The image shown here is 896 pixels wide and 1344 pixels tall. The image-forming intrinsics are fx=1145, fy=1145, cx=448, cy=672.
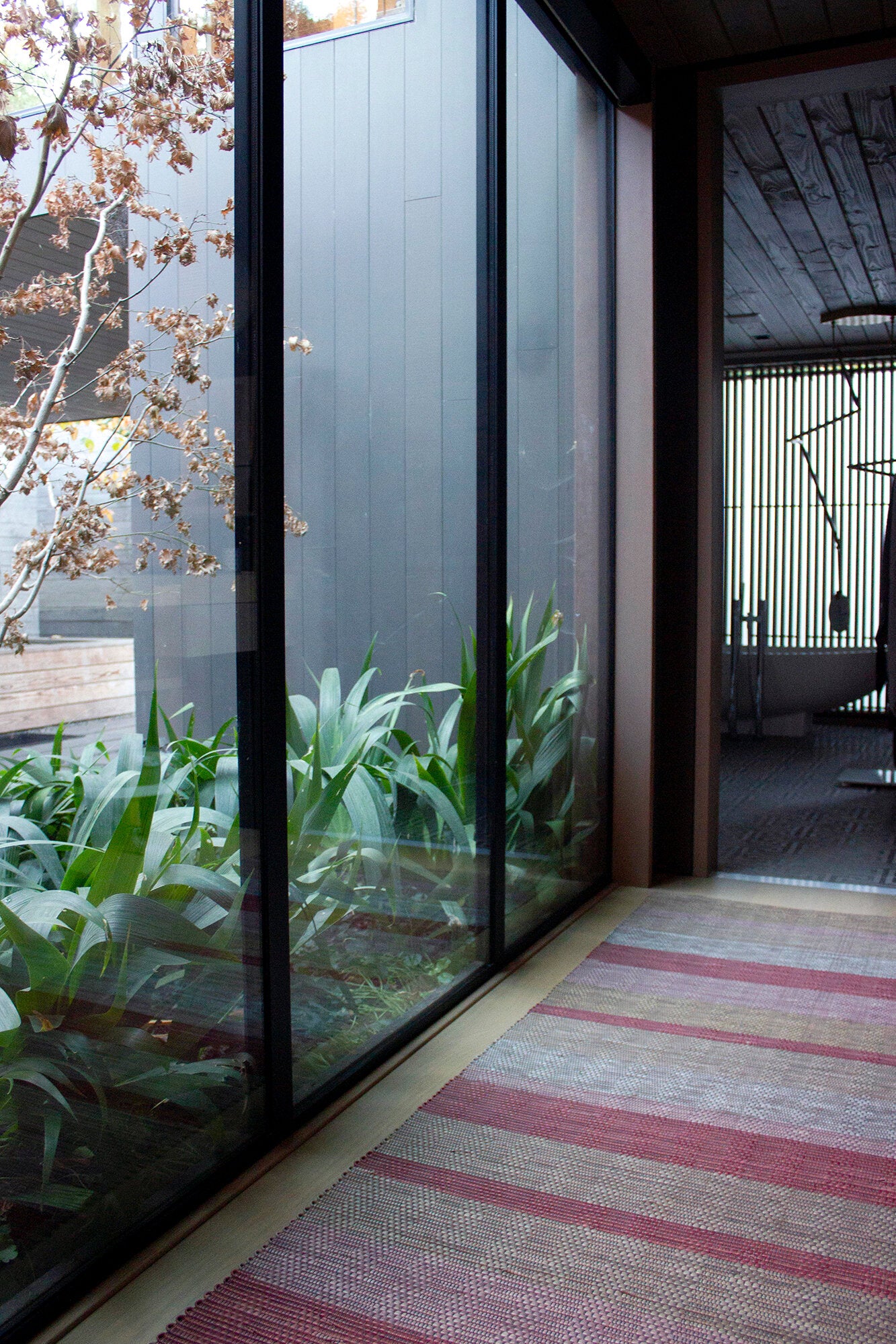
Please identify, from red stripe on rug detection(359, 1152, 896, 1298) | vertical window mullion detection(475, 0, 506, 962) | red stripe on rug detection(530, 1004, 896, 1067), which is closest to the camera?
red stripe on rug detection(359, 1152, 896, 1298)

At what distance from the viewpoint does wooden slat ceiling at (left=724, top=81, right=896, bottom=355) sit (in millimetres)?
3949

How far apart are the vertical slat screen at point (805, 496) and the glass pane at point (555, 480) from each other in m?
4.88

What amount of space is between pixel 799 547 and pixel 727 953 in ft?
18.6

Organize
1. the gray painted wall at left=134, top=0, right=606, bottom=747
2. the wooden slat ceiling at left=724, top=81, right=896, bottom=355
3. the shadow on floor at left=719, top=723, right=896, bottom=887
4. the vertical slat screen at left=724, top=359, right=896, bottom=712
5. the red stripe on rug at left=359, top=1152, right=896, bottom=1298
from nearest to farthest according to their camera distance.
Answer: the red stripe on rug at left=359, top=1152, right=896, bottom=1298, the gray painted wall at left=134, top=0, right=606, bottom=747, the shadow on floor at left=719, top=723, right=896, bottom=887, the wooden slat ceiling at left=724, top=81, right=896, bottom=355, the vertical slat screen at left=724, top=359, right=896, bottom=712

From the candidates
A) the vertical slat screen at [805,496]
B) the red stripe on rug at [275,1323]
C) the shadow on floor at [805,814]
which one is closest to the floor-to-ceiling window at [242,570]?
the red stripe on rug at [275,1323]

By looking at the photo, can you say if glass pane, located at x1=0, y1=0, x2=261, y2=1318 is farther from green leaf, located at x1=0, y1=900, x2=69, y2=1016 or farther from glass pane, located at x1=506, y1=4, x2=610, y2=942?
glass pane, located at x1=506, y1=4, x2=610, y2=942

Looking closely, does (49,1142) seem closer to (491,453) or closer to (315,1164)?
(315,1164)

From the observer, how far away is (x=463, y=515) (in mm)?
2527

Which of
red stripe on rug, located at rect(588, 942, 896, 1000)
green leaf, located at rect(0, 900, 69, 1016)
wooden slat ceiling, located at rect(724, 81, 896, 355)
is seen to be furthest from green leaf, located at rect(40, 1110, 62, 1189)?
wooden slat ceiling, located at rect(724, 81, 896, 355)

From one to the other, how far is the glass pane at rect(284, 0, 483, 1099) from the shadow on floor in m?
1.61

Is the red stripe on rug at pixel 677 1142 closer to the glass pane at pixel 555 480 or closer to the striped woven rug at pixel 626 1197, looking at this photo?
the striped woven rug at pixel 626 1197

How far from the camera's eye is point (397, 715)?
88.7 inches

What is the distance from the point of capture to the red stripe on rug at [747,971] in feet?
8.72

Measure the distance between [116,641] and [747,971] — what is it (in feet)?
6.22
